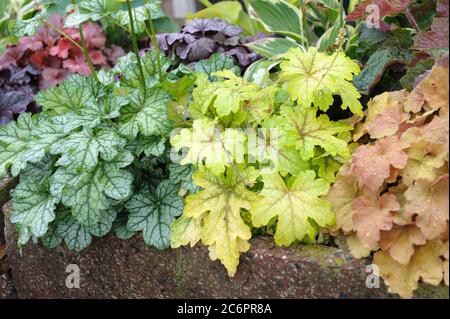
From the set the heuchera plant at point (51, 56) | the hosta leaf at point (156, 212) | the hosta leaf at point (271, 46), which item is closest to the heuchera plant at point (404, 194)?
the hosta leaf at point (156, 212)

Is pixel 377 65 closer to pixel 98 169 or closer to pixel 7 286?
pixel 98 169

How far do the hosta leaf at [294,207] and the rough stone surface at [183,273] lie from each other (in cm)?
6

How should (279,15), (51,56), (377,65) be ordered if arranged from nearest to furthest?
(377,65) < (279,15) < (51,56)

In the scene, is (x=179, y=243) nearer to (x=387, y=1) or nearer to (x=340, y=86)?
(x=340, y=86)

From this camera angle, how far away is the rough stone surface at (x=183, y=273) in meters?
1.25

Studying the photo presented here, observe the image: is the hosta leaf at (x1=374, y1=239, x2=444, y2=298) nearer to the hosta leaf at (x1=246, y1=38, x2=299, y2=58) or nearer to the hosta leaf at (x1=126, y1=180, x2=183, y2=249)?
the hosta leaf at (x1=126, y1=180, x2=183, y2=249)

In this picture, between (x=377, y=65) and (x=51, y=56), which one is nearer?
(x=377, y=65)

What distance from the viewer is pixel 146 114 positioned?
4.69 feet

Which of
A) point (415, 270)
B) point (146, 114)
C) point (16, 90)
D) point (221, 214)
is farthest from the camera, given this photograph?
point (16, 90)

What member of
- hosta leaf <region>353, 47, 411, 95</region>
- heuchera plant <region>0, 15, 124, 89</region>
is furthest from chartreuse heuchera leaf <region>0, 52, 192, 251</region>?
heuchera plant <region>0, 15, 124, 89</region>

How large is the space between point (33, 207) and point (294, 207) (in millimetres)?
641

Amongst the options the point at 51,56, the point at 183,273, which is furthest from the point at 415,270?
the point at 51,56

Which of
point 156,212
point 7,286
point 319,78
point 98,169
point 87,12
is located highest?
point 87,12
